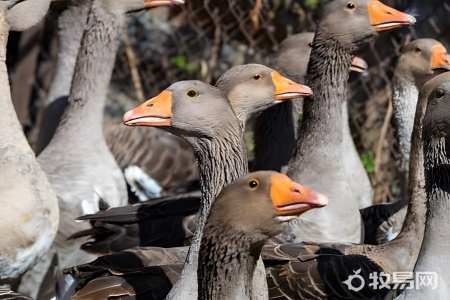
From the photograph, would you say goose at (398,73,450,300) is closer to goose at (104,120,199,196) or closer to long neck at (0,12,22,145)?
long neck at (0,12,22,145)

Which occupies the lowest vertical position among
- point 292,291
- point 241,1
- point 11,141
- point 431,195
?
point 292,291

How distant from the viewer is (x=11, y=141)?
5.79m

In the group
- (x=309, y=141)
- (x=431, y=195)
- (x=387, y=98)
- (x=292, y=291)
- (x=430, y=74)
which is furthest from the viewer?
(x=387, y=98)

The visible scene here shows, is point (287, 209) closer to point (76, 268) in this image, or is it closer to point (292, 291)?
point (292, 291)

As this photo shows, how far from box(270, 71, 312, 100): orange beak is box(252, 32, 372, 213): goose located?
115 cm

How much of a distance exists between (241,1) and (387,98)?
1.72 metres

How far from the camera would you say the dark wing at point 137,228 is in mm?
6566

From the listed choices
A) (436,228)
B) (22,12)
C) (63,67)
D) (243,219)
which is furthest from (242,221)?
(63,67)

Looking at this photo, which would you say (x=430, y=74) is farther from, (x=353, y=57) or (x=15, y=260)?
(x=15, y=260)

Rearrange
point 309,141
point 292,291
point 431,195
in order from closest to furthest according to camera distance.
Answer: point 431,195 < point 292,291 < point 309,141

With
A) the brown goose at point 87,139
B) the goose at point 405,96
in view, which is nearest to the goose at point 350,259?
the goose at point 405,96

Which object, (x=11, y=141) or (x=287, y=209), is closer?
(x=287, y=209)

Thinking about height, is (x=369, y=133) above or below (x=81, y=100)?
below

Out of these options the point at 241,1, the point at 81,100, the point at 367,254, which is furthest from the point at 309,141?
the point at 241,1
